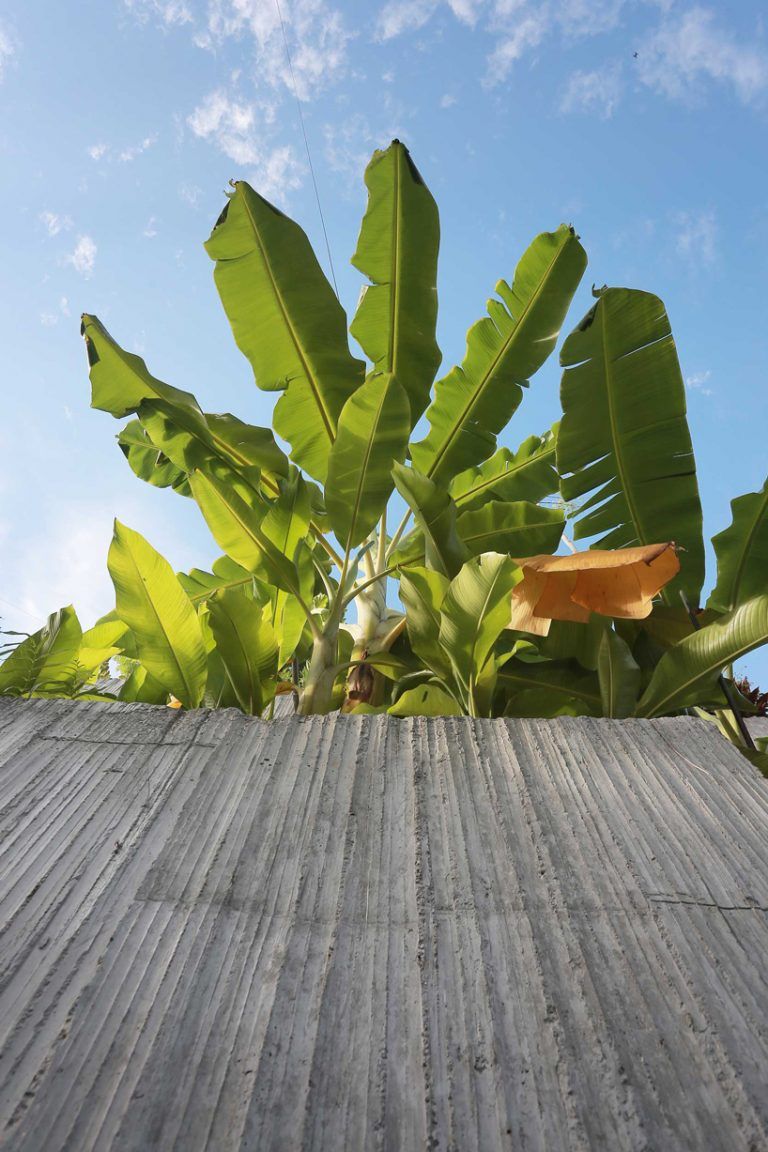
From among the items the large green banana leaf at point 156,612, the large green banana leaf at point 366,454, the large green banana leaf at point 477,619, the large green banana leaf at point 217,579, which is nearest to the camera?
the large green banana leaf at point 477,619

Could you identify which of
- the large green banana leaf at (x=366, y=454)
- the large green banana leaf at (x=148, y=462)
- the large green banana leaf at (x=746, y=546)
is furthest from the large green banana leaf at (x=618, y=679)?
the large green banana leaf at (x=148, y=462)

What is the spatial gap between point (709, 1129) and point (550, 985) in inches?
7.3

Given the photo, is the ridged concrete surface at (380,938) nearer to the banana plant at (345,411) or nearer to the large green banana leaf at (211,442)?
the banana plant at (345,411)

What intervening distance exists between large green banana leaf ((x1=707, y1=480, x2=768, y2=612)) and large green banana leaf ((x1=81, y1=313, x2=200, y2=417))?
151 centimetres

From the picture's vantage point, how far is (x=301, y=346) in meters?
2.39

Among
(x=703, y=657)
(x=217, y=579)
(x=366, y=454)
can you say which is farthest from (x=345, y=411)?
(x=217, y=579)

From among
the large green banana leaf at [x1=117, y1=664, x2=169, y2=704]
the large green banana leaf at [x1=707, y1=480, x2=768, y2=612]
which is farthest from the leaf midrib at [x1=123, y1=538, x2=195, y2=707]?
the large green banana leaf at [x1=707, y1=480, x2=768, y2=612]

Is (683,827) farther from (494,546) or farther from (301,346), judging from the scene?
(301,346)

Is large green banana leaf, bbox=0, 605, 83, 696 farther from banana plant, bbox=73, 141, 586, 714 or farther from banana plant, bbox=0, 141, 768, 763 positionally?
banana plant, bbox=73, 141, 586, 714

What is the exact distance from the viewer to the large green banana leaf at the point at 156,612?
1.67m

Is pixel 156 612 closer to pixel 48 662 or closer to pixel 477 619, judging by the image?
pixel 48 662

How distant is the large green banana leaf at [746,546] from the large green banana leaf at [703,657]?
399 millimetres

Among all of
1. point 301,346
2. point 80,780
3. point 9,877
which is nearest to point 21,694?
point 80,780

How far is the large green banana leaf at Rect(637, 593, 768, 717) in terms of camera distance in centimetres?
159
